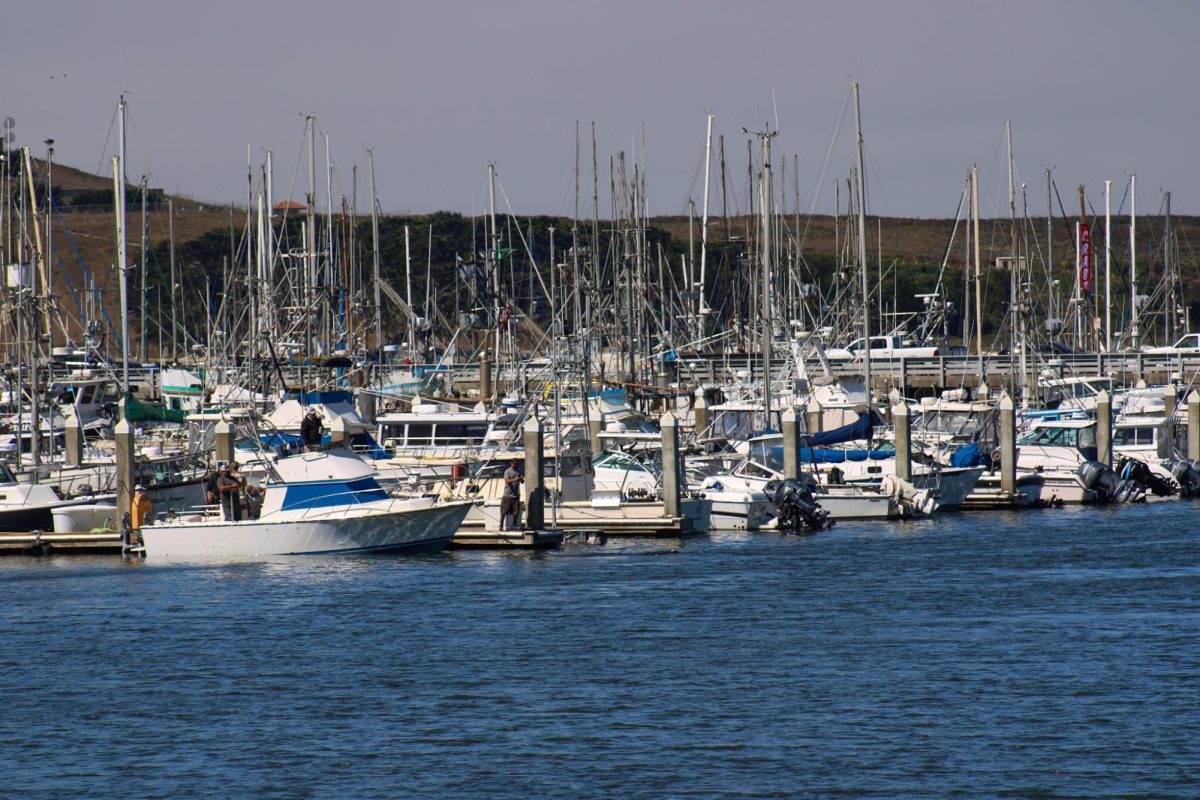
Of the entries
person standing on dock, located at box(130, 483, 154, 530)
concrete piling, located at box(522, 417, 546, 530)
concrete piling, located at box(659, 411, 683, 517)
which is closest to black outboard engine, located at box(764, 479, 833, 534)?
concrete piling, located at box(659, 411, 683, 517)

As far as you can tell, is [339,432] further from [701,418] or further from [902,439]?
[902,439]

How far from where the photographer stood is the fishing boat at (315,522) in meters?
38.9

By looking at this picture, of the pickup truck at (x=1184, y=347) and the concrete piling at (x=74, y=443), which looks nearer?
the concrete piling at (x=74, y=443)

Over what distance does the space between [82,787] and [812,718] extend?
9.49m

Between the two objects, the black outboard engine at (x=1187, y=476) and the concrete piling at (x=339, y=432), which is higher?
the concrete piling at (x=339, y=432)

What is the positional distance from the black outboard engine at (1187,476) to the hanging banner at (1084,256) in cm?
3363

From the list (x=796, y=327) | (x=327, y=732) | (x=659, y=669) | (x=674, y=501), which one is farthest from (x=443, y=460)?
(x=327, y=732)

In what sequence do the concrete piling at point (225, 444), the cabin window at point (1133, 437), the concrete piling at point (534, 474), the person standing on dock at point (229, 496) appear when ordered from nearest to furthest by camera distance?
the person standing on dock at point (229, 496) < the concrete piling at point (534, 474) < the concrete piling at point (225, 444) < the cabin window at point (1133, 437)

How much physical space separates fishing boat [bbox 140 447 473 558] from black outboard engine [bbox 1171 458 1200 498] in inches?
992

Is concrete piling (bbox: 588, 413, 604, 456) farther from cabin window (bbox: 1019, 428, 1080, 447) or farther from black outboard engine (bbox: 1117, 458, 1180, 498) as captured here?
black outboard engine (bbox: 1117, 458, 1180, 498)

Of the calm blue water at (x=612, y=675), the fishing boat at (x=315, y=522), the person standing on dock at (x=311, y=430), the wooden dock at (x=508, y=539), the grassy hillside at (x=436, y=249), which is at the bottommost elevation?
the calm blue water at (x=612, y=675)

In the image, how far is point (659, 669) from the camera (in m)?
27.8

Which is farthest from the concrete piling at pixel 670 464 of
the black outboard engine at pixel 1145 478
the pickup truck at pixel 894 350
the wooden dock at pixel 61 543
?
the pickup truck at pixel 894 350

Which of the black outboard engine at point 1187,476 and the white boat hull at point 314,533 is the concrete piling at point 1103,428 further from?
the white boat hull at point 314,533
